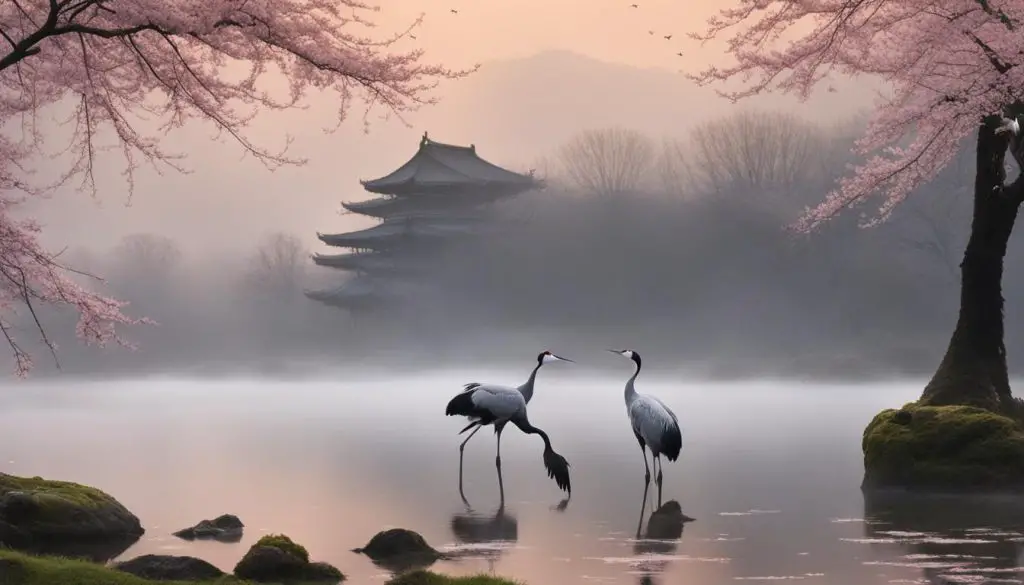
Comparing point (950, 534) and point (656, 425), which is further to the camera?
point (656, 425)

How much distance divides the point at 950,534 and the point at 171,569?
753cm

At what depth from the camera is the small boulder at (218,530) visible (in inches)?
500

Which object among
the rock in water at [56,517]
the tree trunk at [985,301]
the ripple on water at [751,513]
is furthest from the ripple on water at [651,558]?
the tree trunk at [985,301]

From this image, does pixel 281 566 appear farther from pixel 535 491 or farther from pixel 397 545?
pixel 535 491

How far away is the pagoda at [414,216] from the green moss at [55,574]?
62.3 m

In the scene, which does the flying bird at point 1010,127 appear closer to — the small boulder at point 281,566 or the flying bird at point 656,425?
the flying bird at point 656,425

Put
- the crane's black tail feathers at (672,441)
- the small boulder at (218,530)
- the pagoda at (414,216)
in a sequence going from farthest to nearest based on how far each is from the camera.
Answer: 1. the pagoda at (414,216)
2. the crane's black tail feathers at (672,441)
3. the small boulder at (218,530)

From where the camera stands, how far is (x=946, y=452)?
15.9m

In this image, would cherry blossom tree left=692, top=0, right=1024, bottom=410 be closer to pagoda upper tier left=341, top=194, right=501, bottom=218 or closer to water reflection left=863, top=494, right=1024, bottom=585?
water reflection left=863, top=494, right=1024, bottom=585

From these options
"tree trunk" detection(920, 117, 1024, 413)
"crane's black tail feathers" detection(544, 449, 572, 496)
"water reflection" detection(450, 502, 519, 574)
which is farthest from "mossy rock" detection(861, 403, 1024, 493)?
"water reflection" detection(450, 502, 519, 574)

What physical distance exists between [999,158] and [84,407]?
97.5 ft

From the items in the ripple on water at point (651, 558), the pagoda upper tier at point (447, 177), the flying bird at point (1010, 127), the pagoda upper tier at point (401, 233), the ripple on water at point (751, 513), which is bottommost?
the ripple on water at point (651, 558)

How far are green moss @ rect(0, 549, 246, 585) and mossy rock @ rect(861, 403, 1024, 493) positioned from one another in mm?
10267

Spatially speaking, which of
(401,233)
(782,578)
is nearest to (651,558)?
(782,578)
